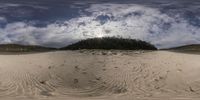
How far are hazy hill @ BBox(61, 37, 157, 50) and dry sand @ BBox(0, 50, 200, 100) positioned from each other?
2.35 m

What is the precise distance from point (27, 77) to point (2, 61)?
2.49 m

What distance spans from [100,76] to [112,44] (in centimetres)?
581

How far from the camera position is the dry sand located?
11.6 m

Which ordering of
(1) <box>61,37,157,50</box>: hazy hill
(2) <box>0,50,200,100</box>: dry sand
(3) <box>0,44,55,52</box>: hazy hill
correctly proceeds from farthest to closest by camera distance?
(3) <box>0,44,55,52</box>: hazy hill
(1) <box>61,37,157,50</box>: hazy hill
(2) <box>0,50,200,100</box>: dry sand

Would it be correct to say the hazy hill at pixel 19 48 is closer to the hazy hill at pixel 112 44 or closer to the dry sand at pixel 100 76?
the hazy hill at pixel 112 44

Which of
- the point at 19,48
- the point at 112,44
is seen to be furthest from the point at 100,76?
the point at 19,48

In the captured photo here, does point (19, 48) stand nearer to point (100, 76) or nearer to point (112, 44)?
point (112, 44)

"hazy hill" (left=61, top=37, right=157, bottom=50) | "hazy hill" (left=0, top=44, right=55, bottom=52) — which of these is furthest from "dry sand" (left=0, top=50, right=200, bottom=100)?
"hazy hill" (left=0, top=44, right=55, bottom=52)

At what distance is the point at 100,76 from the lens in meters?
13.3

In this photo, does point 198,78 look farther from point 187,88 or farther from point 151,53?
point 151,53

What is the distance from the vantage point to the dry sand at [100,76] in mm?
11578

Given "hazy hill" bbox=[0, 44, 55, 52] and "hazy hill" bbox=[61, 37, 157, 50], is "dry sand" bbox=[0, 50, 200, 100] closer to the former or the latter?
"hazy hill" bbox=[61, 37, 157, 50]

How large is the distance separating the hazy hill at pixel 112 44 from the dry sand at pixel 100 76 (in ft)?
7.71

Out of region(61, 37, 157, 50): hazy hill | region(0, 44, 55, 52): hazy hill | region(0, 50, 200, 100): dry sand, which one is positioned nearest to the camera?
region(0, 50, 200, 100): dry sand
